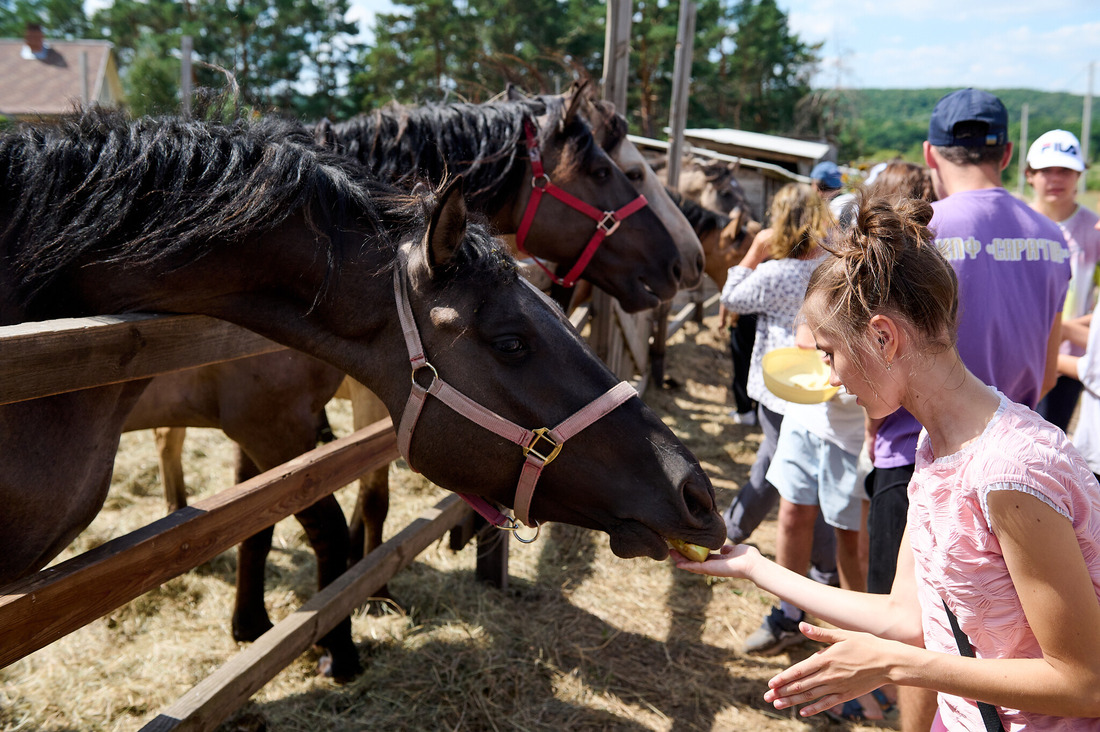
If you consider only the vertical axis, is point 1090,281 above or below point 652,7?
below

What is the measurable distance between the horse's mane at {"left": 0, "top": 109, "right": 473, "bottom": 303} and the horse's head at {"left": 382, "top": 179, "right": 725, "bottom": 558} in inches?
9.2

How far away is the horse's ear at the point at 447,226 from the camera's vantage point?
4.86ft

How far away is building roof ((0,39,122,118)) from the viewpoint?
83.8 feet

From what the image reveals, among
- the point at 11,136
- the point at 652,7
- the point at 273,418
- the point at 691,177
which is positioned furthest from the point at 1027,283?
the point at 652,7

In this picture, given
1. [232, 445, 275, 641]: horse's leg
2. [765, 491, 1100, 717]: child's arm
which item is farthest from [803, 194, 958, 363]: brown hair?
[232, 445, 275, 641]: horse's leg

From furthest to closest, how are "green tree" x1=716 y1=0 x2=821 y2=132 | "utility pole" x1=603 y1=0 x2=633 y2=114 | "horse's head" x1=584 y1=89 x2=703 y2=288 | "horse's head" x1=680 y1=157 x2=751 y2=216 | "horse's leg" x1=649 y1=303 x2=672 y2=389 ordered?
1. "green tree" x1=716 y1=0 x2=821 y2=132
2. "horse's head" x1=680 y1=157 x2=751 y2=216
3. "horse's leg" x1=649 y1=303 x2=672 y2=389
4. "utility pole" x1=603 y1=0 x2=633 y2=114
5. "horse's head" x1=584 y1=89 x2=703 y2=288

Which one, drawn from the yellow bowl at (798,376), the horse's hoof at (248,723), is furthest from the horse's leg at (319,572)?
the yellow bowl at (798,376)

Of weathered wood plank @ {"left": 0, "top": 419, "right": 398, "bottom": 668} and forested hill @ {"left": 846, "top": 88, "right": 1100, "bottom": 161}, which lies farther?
forested hill @ {"left": 846, "top": 88, "right": 1100, "bottom": 161}

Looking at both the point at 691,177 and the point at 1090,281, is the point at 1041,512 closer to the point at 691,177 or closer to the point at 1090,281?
the point at 1090,281

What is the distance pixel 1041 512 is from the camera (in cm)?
110

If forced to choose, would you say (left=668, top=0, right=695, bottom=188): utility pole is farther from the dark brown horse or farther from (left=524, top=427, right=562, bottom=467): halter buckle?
(left=524, top=427, right=562, bottom=467): halter buckle

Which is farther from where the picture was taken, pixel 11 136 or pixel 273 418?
pixel 273 418

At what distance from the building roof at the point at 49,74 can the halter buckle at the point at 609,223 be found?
28712 millimetres

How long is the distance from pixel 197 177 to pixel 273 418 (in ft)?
4.06
